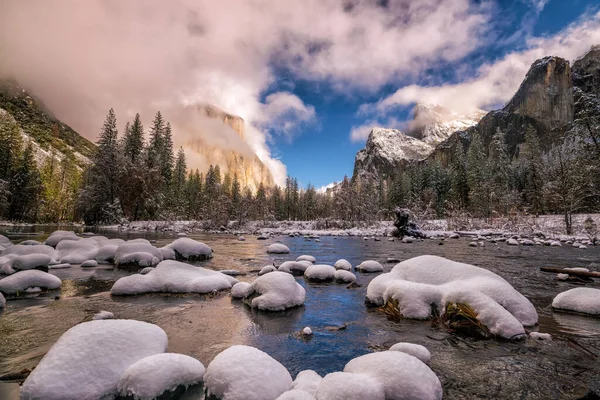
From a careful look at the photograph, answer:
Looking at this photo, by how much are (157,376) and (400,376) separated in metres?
2.54

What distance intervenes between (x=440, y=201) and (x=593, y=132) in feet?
137

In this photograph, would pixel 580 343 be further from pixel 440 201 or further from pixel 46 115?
pixel 46 115

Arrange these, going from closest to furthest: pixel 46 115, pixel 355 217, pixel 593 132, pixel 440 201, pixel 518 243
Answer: pixel 518 243 < pixel 593 132 < pixel 355 217 < pixel 440 201 < pixel 46 115

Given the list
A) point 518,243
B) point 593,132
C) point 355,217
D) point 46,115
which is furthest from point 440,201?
point 46,115

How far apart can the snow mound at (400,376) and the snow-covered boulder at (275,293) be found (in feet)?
10.1

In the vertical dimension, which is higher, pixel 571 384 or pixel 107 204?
pixel 107 204

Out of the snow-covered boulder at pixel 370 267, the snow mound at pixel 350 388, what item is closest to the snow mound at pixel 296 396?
the snow mound at pixel 350 388

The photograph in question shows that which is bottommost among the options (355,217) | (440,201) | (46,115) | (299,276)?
(299,276)

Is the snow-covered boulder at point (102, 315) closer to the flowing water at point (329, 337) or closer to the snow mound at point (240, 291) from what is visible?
the flowing water at point (329, 337)

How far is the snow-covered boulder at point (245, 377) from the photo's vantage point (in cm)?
288

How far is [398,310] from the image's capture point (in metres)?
6.00

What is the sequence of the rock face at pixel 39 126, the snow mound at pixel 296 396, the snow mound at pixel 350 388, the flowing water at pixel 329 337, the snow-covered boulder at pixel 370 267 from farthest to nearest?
1. the rock face at pixel 39 126
2. the snow-covered boulder at pixel 370 267
3. the flowing water at pixel 329 337
4. the snow mound at pixel 350 388
5. the snow mound at pixel 296 396

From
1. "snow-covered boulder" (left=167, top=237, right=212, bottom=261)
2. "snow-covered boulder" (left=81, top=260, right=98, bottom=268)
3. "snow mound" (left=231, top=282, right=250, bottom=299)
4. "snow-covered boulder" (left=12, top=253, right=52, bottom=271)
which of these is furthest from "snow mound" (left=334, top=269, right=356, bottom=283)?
"snow-covered boulder" (left=12, top=253, right=52, bottom=271)

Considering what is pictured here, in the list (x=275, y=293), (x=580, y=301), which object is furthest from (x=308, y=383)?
(x=580, y=301)
